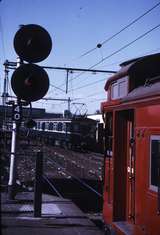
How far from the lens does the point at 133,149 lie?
277 inches

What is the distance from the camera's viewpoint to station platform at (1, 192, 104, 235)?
8.67 meters

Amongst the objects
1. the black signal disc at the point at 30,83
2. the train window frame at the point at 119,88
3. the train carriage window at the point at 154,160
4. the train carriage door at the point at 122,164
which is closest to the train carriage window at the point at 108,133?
the train window frame at the point at 119,88

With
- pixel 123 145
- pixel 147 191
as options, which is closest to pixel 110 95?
pixel 123 145

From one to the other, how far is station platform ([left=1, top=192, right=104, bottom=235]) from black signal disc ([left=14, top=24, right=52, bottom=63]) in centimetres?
275

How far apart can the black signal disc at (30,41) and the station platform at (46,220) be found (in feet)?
9.03

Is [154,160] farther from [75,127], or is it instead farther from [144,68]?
[75,127]

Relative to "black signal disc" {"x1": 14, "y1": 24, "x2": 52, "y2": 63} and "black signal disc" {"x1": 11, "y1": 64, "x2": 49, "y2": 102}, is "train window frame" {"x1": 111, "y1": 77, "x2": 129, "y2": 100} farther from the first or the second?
"black signal disc" {"x1": 14, "y1": 24, "x2": 52, "y2": 63}

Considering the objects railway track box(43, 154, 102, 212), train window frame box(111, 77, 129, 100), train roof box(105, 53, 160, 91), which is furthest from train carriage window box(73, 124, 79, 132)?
train roof box(105, 53, 160, 91)

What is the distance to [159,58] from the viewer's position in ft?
26.0

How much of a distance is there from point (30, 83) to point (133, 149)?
71.1 inches

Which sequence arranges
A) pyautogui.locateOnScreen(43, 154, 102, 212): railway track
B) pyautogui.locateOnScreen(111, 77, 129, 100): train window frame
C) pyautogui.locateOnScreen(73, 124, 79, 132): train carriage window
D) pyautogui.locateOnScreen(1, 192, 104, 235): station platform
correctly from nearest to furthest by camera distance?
pyautogui.locateOnScreen(111, 77, 129, 100): train window frame, pyautogui.locateOnScreen(1, 192, 104, 235): station platform, pyautogui.locateOnScreen(43, 154, 102, 212): railway track, pyautogui.locateOnScreen(73, 124, 79, 132): train carriage window

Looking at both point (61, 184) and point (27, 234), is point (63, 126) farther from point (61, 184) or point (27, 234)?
point (27, 234)

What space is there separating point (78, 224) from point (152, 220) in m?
3.99

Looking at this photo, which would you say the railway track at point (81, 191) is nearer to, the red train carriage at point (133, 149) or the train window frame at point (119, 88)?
the red train carriage at point (133, 149)
